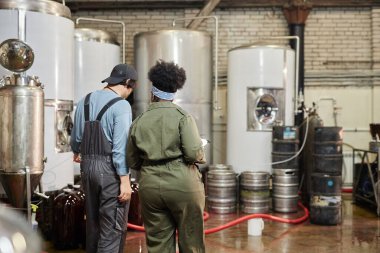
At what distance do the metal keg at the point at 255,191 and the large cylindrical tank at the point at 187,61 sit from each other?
1.04m

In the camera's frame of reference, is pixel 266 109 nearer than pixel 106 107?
No

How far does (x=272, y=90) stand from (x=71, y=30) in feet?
9.52

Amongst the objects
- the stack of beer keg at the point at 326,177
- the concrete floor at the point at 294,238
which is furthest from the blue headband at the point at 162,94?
the stack of beer keg at the point at 326,177

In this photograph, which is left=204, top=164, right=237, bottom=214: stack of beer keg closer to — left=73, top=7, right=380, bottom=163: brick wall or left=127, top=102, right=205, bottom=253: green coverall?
left=73, top=7, right=380, bottom=163: brick wall

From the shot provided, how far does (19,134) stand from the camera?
3906 mm

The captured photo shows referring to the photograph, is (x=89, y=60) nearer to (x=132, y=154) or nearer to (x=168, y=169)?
(x=132, y=154)

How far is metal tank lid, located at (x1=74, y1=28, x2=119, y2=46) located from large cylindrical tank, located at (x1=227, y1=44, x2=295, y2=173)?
1.92 metres

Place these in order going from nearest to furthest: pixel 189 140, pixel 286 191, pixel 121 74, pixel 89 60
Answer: pixel 189 140
pixel 121 74
pixel 286 191
pixel 89 60

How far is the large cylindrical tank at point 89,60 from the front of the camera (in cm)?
654

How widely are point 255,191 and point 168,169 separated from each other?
3.61 m

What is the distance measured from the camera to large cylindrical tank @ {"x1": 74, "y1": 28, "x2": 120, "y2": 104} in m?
6.54

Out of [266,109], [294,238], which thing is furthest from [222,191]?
[294,238]

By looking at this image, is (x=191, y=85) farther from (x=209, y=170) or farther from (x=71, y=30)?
(x=71, y=30)

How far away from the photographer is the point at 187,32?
685cm
